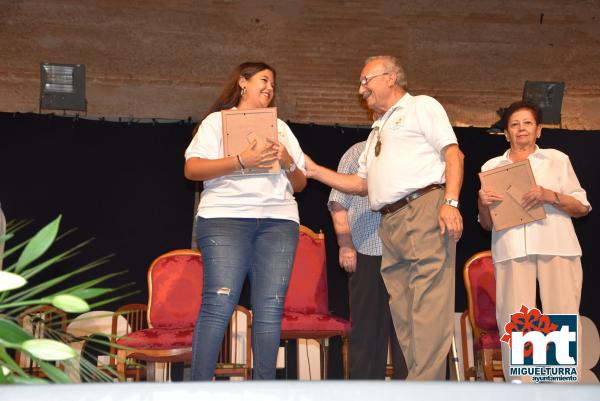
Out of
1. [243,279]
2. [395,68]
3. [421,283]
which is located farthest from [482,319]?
[243,279]

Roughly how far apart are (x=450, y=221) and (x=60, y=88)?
369 cm

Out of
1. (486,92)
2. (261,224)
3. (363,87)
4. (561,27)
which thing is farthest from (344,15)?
(261,224)

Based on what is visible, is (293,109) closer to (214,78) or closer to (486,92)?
(214,78)

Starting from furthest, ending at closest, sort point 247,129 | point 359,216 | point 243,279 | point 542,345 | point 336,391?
1. point 359,216
2. point 542,345
3. point 247,129
4. point 243,279
5. point 336,391

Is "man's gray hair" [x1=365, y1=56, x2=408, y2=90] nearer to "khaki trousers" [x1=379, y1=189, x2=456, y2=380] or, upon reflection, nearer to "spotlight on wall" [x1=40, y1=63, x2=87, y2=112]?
"khaki trousers" [x1=379, y1=189, x2=456, y2=380]

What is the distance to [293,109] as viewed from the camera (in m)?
6.16

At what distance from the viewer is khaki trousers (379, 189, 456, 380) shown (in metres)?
3.03

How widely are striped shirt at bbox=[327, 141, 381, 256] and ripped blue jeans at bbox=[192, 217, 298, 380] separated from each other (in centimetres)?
75

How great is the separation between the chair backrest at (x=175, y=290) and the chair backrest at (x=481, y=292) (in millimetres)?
1580

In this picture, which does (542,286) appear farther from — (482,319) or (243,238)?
(243,238)

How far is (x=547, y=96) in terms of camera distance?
6.06 metres

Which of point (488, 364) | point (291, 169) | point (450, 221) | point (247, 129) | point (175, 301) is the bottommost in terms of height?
point (488, 364)

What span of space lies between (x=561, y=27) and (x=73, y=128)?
4.11m

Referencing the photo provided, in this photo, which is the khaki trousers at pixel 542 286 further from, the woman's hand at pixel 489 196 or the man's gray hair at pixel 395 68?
the man's gray hair at pixel 395 68
